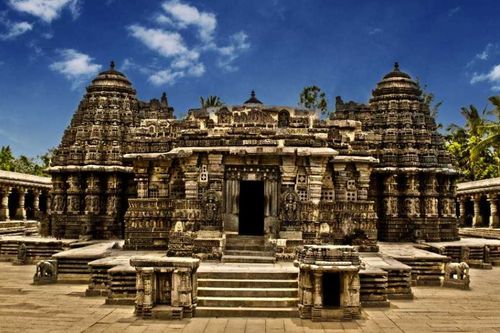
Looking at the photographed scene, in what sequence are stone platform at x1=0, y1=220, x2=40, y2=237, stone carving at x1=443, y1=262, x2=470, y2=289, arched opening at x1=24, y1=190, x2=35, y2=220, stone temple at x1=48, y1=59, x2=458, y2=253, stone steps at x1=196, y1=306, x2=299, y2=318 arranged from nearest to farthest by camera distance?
stone steps at x1=196, y1=306, x2=299, y2=318, stone carving at x1=443, y1=262, x2=470, y2=289, stone temple at x1=48, y1=59, x2=458, y2=253, stone platform at x1=0, y1=220, x2=40, y2=237, arched opening at x1=24, y1=190, x2=35, y2=220

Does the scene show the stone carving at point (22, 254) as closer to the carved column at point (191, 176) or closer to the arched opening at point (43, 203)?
the carved column at point (191, 176)

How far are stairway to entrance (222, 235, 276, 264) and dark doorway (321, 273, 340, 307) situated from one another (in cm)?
280

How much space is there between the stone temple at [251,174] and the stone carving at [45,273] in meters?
2.88

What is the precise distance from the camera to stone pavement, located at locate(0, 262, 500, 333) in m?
9.53

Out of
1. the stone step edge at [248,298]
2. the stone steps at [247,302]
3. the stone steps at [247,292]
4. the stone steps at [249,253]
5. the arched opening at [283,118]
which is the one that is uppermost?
the arched opening at [283,118]

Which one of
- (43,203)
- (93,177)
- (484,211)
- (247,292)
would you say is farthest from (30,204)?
(484,211)

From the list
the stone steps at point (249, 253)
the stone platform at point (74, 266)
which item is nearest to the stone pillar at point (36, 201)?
the stone platform at point (74, 266)

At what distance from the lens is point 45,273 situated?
14406 millimetres

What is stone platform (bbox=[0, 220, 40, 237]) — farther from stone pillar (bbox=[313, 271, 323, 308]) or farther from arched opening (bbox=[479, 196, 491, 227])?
arched opening (bbox=[479, 196, 491, 227])

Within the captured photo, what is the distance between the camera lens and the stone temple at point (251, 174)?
14.5 metres

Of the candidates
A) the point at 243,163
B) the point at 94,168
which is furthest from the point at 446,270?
the point at 94,168

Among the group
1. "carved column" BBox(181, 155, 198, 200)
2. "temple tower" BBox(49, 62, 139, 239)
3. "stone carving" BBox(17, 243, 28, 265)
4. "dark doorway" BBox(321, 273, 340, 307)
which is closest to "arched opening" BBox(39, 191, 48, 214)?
"temple tower" BBox(49, 62, 139, 239)

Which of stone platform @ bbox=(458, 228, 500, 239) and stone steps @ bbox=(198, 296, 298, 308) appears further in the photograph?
stone platform @ bbox=(458, 228, 500, 239)

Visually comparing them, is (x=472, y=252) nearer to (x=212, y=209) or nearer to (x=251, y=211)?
(x=251, y=211)
